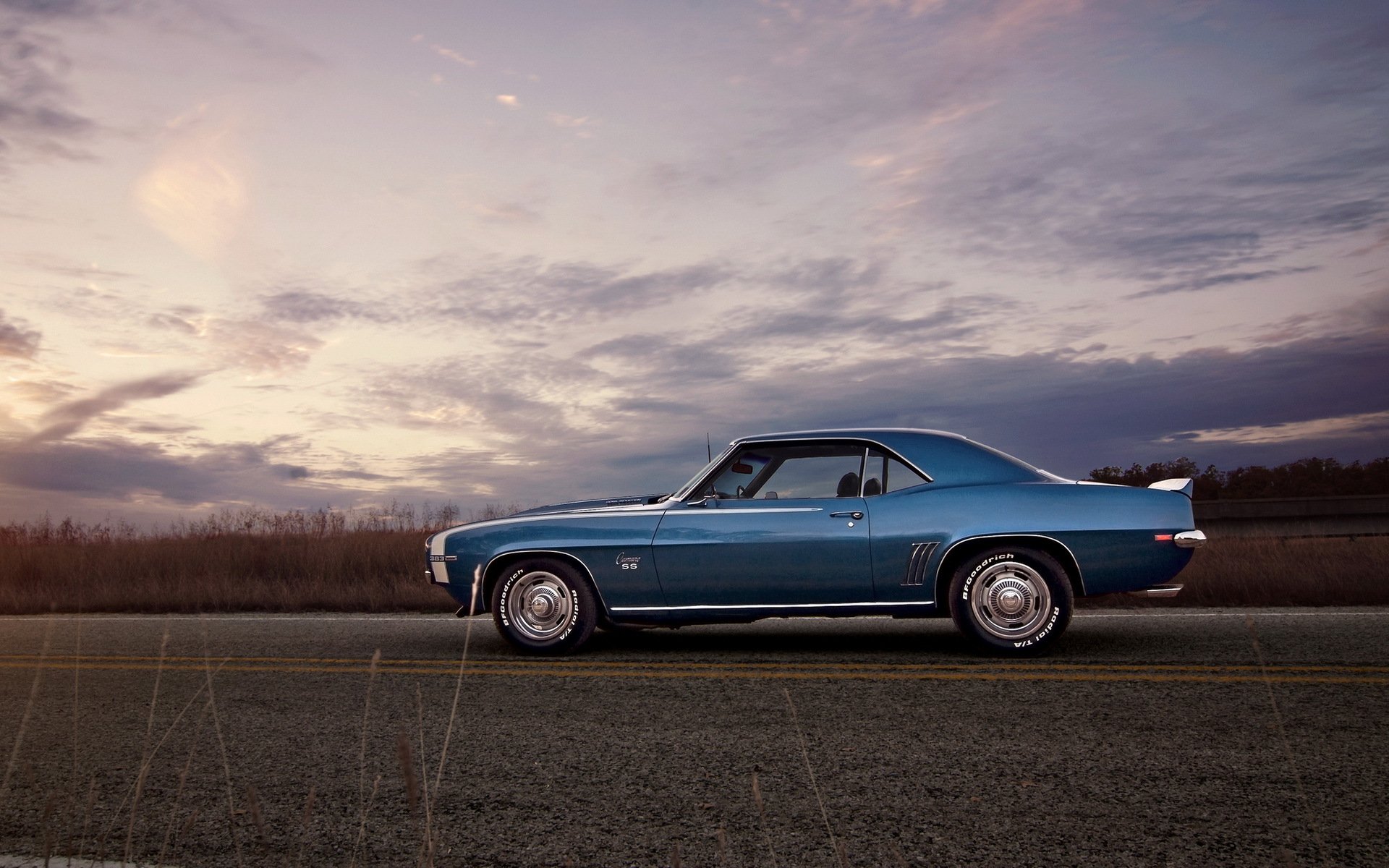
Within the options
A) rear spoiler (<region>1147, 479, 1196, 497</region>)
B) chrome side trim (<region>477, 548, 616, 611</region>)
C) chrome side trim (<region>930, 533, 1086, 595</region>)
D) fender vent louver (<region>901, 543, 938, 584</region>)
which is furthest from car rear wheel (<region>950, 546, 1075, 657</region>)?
chrome side trim (<region>477, 548, 616, 611</region>)

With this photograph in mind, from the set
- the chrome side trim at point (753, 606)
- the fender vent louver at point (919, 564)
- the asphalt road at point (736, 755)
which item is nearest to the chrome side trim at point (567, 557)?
the chrome side trim at point (753, 606)

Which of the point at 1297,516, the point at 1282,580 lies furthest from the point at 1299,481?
the point at 1282,580

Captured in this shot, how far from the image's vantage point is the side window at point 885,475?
7.44 meters

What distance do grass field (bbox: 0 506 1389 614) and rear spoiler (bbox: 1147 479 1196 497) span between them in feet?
13.0

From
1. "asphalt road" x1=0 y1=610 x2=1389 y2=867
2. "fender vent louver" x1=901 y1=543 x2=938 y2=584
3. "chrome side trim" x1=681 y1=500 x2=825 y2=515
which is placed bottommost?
"asphalt road" x1=0 y1=610 x2=1389 y2=867

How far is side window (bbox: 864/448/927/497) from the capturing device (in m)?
7.44

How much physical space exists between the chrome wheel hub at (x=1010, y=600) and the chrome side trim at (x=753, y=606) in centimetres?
33

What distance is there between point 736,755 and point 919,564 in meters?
2.94

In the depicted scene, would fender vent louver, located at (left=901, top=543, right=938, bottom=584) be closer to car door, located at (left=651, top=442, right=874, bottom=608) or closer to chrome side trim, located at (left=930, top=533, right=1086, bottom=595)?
chrome side trim, located at (left=930, top=533, right=1086, bottom=595)

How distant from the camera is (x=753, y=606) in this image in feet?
24.1

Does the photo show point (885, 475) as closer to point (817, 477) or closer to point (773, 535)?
point (817, 477)

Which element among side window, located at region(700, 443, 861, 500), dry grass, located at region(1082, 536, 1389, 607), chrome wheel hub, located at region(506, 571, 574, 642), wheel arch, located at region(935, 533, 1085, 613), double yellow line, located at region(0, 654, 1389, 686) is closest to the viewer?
double yellow line, located at region(0, 654, 1389, 686)

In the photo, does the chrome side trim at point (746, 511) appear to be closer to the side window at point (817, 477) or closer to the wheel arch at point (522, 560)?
the side window at point (817, 477)

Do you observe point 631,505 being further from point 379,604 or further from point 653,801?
point 379,604
